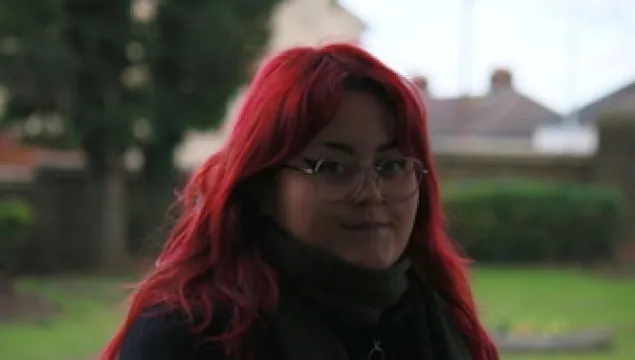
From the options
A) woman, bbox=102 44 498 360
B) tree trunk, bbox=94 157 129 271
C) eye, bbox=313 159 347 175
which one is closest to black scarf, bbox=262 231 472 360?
woman, bbox=102 44 498 360

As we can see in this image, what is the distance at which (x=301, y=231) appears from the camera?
5.47 ft

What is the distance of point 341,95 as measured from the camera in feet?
5.49

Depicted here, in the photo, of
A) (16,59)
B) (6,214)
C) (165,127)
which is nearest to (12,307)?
(6,214)

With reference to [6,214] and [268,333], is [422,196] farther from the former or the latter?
[6,214]

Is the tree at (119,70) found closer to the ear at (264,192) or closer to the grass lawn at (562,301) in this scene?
the grass lawn at (562,301)

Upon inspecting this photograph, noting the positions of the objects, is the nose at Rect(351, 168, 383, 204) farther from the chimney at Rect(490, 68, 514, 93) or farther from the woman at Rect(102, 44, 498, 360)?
the chimney at Rect(490, 68, 514, 93)

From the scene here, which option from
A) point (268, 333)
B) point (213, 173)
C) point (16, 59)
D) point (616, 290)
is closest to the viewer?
point (268, 333)

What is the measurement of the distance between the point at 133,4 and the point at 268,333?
44.3 feet

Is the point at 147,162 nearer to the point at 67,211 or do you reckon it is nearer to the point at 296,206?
the point at 67,211

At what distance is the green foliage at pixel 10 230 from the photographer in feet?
41.0

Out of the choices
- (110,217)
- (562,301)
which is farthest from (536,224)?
(110,217)

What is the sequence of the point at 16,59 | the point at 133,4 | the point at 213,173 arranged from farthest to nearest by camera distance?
the point at 133,4
the point at 16,59
the point at 213,173

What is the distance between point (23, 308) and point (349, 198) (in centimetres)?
995

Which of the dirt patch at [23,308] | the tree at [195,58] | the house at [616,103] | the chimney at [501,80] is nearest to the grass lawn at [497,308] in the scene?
the dirt patch at [23,308]
